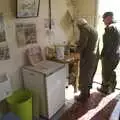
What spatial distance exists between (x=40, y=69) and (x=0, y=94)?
62 centimetres

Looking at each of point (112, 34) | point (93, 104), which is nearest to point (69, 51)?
point (112, 34)

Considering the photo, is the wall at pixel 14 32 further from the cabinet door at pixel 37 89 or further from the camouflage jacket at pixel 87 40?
the camouflage jacket at pixel 87 40

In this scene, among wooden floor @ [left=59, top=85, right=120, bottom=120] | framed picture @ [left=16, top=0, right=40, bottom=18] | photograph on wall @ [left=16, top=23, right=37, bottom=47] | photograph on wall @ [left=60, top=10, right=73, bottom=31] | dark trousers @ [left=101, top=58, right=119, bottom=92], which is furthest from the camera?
photograph on wall @ [left=60, top=10, right=73, bottom=31]

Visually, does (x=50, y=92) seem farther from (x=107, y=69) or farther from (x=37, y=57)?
(x=107, y=69)

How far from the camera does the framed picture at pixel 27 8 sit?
246cm

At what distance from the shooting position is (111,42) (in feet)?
9.72

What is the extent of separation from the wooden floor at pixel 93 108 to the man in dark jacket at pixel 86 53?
160 millimetres

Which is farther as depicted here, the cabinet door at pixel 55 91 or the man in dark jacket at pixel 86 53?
the man in dark jacket at pixel 86 53

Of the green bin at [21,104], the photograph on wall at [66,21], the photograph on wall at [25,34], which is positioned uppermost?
the photograph on wall at [66,21]

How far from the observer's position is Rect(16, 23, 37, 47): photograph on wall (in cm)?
257

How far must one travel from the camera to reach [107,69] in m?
3.19

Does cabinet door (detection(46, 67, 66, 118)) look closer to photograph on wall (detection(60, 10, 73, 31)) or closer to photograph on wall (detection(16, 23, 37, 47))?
photograph on wall (detection(16, 23, 37, 47))

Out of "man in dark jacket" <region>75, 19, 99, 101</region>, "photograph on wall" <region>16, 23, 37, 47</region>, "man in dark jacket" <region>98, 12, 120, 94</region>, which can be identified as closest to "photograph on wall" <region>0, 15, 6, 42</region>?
"photograph on wall" <region>16, 23, 37, 47</region>

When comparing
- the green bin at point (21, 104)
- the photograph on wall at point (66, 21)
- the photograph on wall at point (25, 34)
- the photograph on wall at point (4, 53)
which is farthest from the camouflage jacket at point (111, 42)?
the photograph on wall at point (4, 53)
